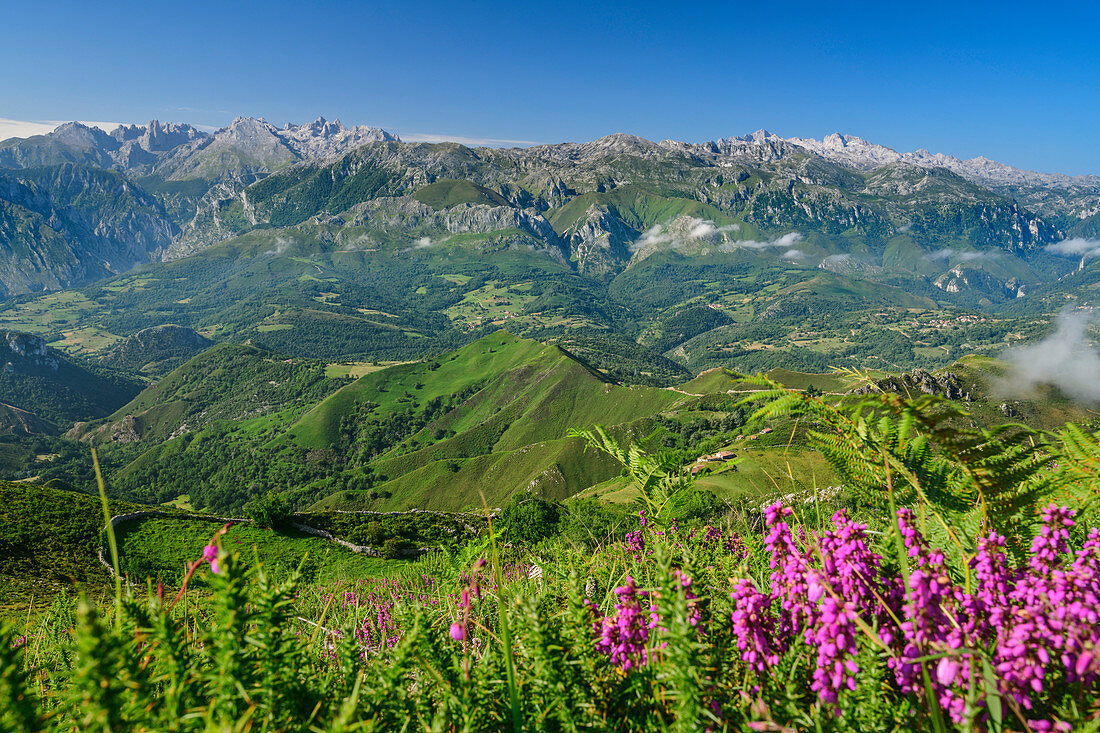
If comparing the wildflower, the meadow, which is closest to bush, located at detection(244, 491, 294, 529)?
the wildflower

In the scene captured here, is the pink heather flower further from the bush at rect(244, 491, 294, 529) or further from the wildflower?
the bush at rect(244, 491, 294, 529)

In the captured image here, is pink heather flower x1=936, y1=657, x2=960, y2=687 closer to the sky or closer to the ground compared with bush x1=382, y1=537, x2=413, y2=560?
closer to the sky

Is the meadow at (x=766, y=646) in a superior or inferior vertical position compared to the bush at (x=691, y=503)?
superior

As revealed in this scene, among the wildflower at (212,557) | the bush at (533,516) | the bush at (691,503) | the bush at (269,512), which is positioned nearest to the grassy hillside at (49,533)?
the bush at (269,512)

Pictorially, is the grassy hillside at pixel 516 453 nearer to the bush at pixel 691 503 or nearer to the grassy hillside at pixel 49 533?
the grassy hillside at pixel 49 533

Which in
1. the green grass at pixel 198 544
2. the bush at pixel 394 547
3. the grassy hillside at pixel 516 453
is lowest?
the grassy hillside at pixel 516 453

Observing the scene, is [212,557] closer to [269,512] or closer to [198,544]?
[198,544]

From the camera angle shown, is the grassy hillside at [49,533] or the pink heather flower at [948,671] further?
the grassy hillside at [49,533]

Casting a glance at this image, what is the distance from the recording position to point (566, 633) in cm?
267

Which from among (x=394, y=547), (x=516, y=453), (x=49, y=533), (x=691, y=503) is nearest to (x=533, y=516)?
(x=394, y=547)

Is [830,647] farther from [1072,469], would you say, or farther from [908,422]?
Answer: [1072,469]

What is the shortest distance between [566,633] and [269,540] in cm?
4280

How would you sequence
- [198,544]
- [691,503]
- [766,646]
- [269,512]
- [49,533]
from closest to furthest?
[766,646], [691,503], [49,533], [198,544], [269,512]

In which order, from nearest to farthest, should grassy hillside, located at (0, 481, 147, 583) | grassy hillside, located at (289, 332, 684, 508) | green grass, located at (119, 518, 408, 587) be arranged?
grassy hillside, located at (0, 481, 147, 583), green grass, located at (119, 518, 408, 587), grassy hillside, located at (289, 332, 684, 508)
